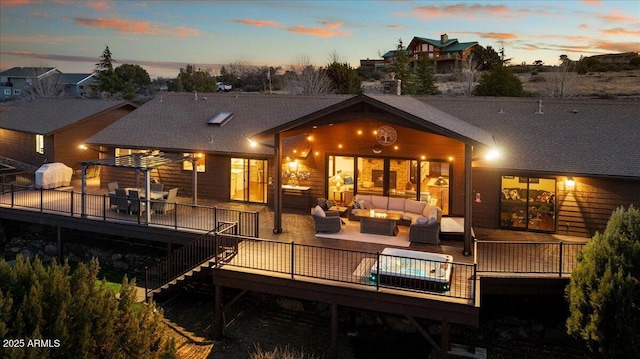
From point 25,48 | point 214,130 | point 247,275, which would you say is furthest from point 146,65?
point 247,275

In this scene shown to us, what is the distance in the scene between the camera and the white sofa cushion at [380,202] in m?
17.7

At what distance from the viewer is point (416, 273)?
11172 mm

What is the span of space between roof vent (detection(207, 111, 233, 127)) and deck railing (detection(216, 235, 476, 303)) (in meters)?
8.53

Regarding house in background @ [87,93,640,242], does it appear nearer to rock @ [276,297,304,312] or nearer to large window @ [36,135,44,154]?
rock @ [276,297,304,312]

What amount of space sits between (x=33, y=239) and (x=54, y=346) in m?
17.6

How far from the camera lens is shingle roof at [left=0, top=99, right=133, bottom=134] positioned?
26891mm

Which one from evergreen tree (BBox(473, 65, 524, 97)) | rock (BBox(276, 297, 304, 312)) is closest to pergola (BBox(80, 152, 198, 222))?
rock (BBox(276, 297, 304, 312))

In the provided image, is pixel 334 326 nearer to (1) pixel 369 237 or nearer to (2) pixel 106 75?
(1) pixel 369 237

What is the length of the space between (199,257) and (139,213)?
3.41 m

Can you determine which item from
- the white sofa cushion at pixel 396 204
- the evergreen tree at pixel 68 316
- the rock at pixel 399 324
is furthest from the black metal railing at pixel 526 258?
the evergreen tree at pixel 68 316

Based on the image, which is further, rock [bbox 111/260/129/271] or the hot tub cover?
the hot tub cover

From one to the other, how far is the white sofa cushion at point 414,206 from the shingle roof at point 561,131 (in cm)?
296

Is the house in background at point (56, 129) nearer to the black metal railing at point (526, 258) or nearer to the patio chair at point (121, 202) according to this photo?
the patio chair at point (121, 202)

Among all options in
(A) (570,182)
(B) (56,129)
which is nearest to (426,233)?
(A) (570,182)
